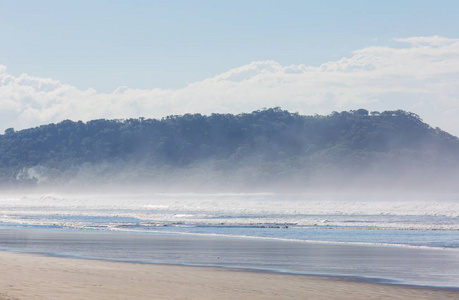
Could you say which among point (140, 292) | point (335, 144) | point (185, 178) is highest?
point (335, 144)

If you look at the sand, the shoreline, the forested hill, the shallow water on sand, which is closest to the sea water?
the shallow water on sand

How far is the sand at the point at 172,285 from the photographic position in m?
13.9

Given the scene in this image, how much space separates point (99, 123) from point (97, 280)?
15252 cm

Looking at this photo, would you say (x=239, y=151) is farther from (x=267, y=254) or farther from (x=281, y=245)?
(x=267, y=254)

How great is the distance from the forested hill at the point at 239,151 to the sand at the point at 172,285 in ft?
376

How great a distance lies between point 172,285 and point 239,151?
448 feet

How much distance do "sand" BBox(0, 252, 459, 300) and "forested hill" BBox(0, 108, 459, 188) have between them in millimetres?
114597

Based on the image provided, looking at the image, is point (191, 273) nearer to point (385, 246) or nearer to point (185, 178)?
point (385, 246)

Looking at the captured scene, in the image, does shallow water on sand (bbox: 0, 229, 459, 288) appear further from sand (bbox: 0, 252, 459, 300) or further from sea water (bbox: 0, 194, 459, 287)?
sand (bbox: 0, 252, 459, 300)

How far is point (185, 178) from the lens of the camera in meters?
139

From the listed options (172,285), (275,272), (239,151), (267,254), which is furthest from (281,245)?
(239,151)

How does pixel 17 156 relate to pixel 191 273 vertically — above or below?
above

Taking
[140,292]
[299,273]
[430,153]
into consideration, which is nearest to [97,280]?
[140,292]

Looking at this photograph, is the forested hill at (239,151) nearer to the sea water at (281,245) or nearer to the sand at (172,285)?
the sea water at (281,245)
